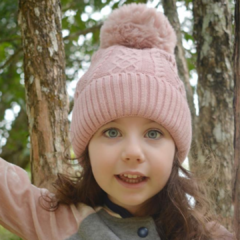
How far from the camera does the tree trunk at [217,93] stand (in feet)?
7.04

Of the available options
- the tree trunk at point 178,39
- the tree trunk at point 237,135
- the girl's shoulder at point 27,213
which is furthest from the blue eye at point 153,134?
the tree trunk at point 178,39

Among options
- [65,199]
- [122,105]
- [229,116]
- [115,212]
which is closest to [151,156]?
[122,105]

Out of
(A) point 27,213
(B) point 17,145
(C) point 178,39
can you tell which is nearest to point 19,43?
(B) point 17,145

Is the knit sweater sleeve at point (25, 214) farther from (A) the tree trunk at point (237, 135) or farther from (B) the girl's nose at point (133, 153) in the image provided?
(A) the tree trunk at point (237, 135)

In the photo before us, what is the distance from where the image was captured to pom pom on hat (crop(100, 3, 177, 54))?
67.2 inches

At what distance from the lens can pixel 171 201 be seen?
1671 millimetres

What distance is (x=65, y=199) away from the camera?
1.74 meters

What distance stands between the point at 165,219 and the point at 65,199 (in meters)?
0.44

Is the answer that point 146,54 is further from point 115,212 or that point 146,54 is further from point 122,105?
point 115,212

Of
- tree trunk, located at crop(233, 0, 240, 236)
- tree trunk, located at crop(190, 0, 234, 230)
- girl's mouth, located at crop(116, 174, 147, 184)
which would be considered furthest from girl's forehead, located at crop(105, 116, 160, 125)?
tree trunk, located at crop(190, 0, 234, 230)

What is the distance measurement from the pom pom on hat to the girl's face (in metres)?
0.39

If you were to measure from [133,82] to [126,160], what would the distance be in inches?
11.8

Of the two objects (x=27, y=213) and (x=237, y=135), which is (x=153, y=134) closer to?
(x=237, y=135)

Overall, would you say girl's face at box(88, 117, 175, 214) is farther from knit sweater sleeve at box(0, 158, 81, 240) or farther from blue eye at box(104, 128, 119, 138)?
knit sweater sleeve at box(0, 158, 81, 240)
